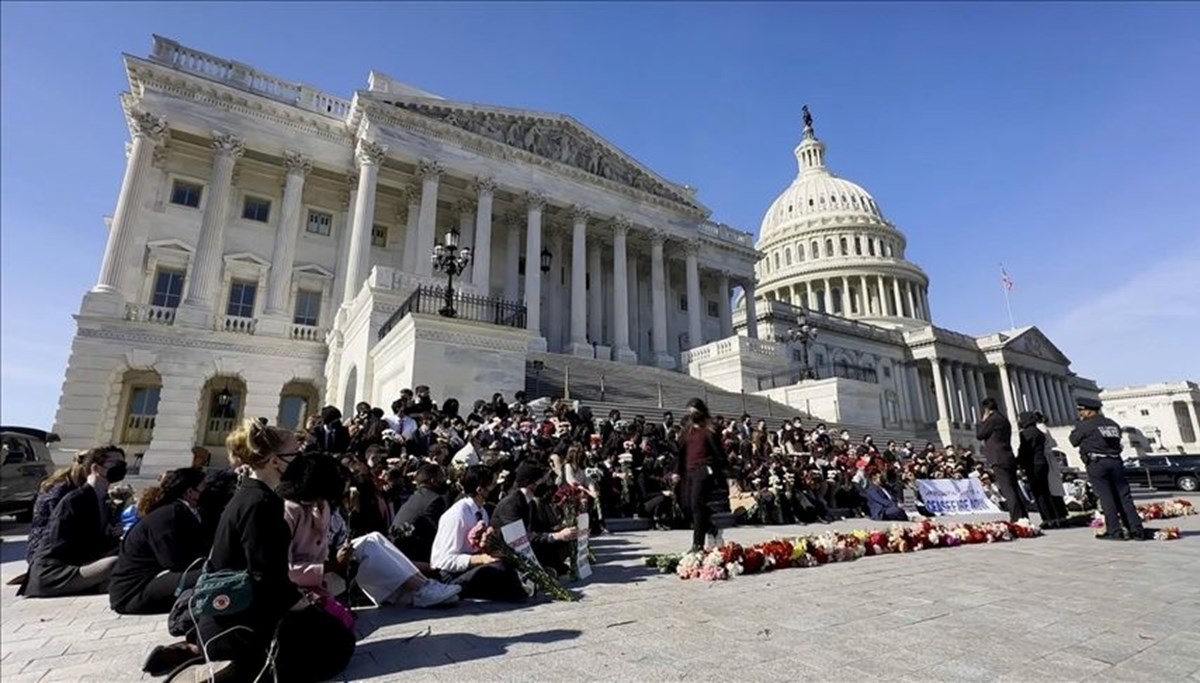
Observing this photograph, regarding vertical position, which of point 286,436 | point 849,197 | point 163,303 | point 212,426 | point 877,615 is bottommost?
point 877,615

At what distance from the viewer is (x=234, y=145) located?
24891 mm

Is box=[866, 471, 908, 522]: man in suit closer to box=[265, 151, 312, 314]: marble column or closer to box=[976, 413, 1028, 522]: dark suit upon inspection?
box=[976, 413, 1028, 522]: dark suit

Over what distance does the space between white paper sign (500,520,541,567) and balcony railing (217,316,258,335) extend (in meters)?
22.5

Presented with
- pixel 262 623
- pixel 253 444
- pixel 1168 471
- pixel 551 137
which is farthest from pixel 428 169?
pixel 1168 471

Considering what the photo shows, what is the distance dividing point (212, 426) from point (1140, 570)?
2879 cm

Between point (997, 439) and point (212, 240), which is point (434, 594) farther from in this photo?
point (212, 240)

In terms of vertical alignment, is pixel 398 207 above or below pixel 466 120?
below

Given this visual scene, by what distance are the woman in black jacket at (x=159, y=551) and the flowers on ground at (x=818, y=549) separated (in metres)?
4.70

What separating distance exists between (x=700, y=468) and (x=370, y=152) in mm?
24862

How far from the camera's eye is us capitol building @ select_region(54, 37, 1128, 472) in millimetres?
19800

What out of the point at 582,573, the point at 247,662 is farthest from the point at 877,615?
the point at 247,662

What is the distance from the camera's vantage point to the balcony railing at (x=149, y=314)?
2152 cm

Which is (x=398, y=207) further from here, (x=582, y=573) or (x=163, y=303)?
(x=582, y=573)

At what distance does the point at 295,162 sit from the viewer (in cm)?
2600
